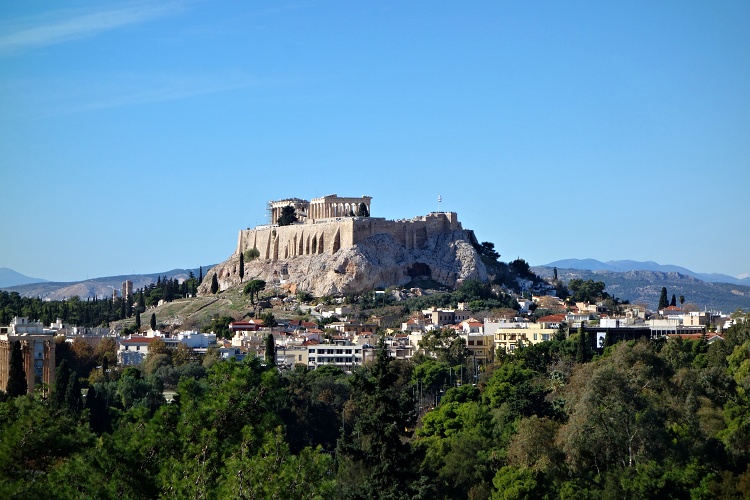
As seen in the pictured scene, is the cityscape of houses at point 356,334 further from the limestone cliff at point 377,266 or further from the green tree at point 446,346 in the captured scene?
the limestone cliff at point 377,266

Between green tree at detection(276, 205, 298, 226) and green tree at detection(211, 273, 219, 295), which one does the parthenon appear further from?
green tree at detection(211, 273, 219, 295)

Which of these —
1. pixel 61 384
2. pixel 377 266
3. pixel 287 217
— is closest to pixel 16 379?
pixel 61 384

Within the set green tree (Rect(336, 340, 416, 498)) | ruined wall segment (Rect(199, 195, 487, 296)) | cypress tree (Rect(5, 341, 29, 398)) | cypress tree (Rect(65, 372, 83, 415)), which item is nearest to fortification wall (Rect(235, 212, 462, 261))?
ruined wall segment (Rect(199, 195, 487, 296))

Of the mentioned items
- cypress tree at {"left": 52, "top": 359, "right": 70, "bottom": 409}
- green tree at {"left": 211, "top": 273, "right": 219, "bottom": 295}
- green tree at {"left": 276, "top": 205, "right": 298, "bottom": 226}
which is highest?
green tree at {"left": 276, "top": 205, "right": 298, "bottom": 226}

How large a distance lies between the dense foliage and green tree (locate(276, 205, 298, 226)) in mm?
41170

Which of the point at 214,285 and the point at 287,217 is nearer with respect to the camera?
the point at 214,285

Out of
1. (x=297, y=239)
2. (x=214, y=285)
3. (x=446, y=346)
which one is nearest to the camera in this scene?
(x=446, y=346)

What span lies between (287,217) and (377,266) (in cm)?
1330

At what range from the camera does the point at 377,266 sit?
11519 centimetres

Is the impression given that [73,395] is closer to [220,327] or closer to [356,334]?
[356,334]

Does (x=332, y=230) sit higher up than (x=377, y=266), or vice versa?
(x=332, y=230)

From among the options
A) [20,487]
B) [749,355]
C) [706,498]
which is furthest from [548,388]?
[20,487]

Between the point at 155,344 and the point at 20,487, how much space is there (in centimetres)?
6538

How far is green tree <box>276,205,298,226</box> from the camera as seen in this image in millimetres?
124938
